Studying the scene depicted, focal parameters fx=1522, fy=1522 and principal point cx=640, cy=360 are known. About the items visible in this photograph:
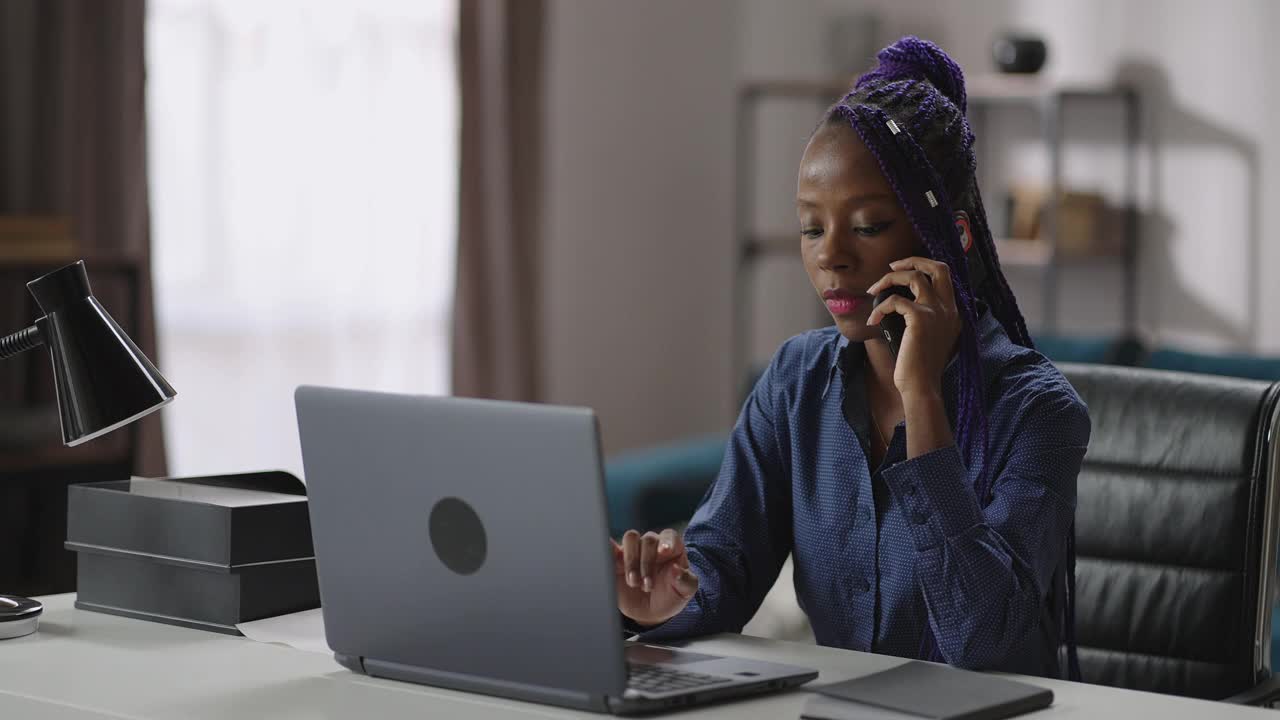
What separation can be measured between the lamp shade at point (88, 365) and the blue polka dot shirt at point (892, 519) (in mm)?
526

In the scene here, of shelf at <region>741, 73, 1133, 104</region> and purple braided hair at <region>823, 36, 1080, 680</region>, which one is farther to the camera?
shelf at <region>741, 73, 1133, 104</region>

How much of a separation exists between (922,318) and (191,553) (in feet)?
2.42

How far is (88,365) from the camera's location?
55.1 inches

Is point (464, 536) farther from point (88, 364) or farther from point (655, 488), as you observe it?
point (655, 488)

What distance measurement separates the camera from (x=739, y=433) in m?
1.66

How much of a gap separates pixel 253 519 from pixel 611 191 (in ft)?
11.9

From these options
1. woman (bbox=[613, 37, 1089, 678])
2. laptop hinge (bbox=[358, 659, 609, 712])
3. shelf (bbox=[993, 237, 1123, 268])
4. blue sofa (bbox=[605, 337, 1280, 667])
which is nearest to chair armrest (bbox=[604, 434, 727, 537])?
blue sofa (bbox=[605, 337, 1280, 667])

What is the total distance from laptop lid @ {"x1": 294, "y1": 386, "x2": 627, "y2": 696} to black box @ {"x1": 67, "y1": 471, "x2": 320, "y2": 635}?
230 mm

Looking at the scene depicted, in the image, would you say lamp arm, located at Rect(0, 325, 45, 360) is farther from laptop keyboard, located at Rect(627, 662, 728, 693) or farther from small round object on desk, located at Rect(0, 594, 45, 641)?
laptop keyboard, located at Rect(627, 662, 728, 693)

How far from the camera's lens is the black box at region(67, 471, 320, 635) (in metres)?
1.46

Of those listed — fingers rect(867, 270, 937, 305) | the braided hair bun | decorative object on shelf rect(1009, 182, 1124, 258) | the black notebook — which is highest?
the braided hair bun

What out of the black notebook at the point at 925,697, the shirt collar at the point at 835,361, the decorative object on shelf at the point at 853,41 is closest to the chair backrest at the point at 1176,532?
the shirt collar at the point at 835,361

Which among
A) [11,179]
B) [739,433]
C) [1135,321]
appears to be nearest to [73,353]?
[739,433]

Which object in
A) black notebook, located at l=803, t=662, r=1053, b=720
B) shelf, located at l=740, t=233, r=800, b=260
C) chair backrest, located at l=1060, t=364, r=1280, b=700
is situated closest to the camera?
black notebook, located at l=803, t=662, r=1053, b=720
